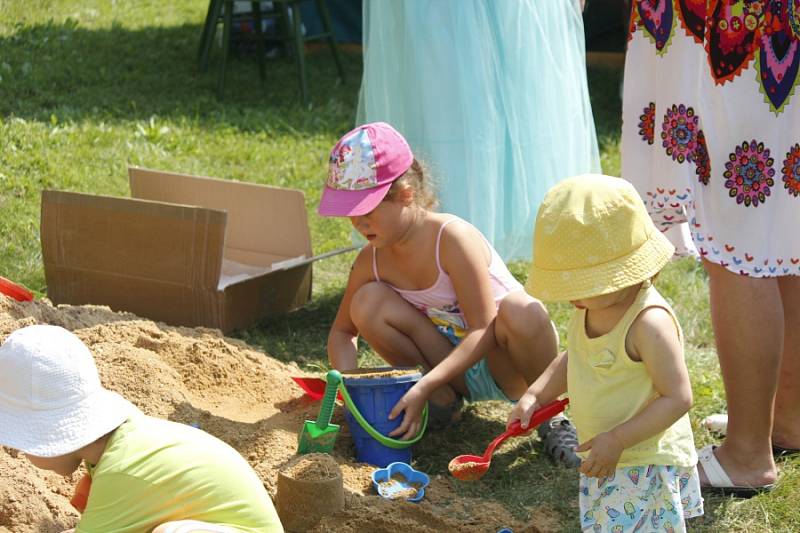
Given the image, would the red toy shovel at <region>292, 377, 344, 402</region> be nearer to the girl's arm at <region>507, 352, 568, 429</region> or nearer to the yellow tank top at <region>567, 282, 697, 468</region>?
the girl's arm at <region>507, 352, 568, 429</region>

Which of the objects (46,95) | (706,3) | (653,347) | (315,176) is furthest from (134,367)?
(46,95)

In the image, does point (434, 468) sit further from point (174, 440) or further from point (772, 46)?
point (772, 46)

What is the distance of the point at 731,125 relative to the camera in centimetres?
250

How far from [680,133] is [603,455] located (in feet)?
3.19

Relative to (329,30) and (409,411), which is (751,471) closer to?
(409,411)

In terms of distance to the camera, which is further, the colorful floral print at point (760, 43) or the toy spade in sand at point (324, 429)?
the toy spade in sand at point (324, 429)

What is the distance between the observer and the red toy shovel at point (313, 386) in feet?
10.00

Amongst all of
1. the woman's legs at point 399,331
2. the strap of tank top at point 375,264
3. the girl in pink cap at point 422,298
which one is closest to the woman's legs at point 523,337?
the girl in pink cap at point 422,298

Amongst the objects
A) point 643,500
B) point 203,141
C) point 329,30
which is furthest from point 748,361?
point 329,30

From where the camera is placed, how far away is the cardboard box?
3.55 meters

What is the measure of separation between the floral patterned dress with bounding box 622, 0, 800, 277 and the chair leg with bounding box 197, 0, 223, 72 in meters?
4.46

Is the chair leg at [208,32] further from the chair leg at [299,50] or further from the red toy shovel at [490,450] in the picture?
the red toy shovel at [490,450]

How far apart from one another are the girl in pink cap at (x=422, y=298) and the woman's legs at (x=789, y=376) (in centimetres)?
56

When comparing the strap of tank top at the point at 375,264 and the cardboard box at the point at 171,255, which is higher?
the strap of tank top at the point at 375,264
